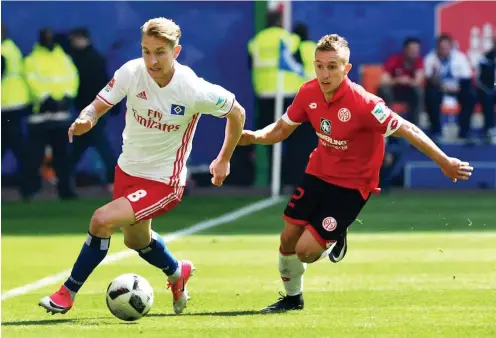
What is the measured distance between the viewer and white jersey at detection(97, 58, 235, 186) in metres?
8.11

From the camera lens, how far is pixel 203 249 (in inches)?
497

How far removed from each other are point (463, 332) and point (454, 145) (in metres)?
13.8

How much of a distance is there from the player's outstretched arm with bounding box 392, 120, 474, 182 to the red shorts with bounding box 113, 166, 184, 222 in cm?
159

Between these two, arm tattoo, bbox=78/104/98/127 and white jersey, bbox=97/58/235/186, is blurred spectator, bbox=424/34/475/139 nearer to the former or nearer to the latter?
white jersey, bbox=97/58/235/186

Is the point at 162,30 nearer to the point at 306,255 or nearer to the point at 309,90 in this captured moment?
the point at 309,90

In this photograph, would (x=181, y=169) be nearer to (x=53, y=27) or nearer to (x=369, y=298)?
(x=369, y=298)

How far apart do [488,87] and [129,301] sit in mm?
13894

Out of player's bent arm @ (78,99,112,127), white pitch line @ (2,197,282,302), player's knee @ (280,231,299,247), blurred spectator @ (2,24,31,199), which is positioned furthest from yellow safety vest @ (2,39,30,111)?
player's knee @ (280,231,299,247)

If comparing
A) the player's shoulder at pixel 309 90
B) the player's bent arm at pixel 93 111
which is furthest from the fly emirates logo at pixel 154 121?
the player's shoulder at pixel 309 90

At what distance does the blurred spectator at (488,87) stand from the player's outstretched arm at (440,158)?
12999mm

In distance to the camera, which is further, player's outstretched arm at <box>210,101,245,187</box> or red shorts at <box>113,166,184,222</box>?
player's outstretched arm at <box>210,101,245,187</box>

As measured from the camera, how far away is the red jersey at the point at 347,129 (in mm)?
8258

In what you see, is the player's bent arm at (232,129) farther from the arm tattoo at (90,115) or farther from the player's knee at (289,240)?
the arm tattoo at (90,115)

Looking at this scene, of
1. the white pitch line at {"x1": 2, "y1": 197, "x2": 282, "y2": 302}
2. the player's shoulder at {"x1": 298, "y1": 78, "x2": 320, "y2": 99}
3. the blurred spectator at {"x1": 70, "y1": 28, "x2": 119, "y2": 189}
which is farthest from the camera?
the blurred spectator at {"x1": 70, "y1": 28, "x2": 119, "y2": 189}
